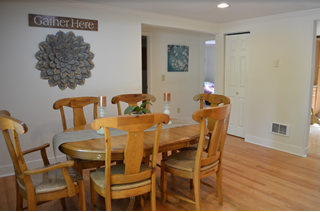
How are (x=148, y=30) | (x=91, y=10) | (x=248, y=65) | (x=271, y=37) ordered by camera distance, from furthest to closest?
(x=148, y=30)
(x=248, y=65)
(x=271, y=37)
(x=91, y=10)

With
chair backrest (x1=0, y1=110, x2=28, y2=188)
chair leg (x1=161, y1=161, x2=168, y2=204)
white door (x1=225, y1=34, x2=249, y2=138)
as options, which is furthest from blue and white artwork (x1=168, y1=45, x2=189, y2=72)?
chair backrest (x1=0, y1=110, x2=28, y2=188)

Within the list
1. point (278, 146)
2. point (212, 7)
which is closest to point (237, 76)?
point (278, 146)

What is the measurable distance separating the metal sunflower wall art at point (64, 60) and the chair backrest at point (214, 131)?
204 centimetres

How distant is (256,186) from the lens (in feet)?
9.37

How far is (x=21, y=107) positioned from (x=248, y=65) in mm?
3672

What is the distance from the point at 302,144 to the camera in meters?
3.92

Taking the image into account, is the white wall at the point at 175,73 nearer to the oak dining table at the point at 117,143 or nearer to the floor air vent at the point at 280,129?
the floor air vent at the point at 280,129

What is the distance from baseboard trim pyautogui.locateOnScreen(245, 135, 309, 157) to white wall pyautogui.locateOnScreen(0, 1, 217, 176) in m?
2.26

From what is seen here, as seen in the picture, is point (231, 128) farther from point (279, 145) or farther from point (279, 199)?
point (279, 199)

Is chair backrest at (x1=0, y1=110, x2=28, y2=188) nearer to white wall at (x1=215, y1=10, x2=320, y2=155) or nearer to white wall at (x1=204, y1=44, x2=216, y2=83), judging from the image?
white wall at (x1=215, y1=10, x2=320, y2=155)

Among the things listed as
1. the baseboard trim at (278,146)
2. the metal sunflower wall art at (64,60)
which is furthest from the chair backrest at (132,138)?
the baseboard trim at (278,146)

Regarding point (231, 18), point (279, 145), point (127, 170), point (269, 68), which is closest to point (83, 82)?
point (127, 170)

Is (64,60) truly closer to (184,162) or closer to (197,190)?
(184,162)

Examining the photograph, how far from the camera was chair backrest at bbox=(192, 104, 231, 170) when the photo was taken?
77.2 inches
